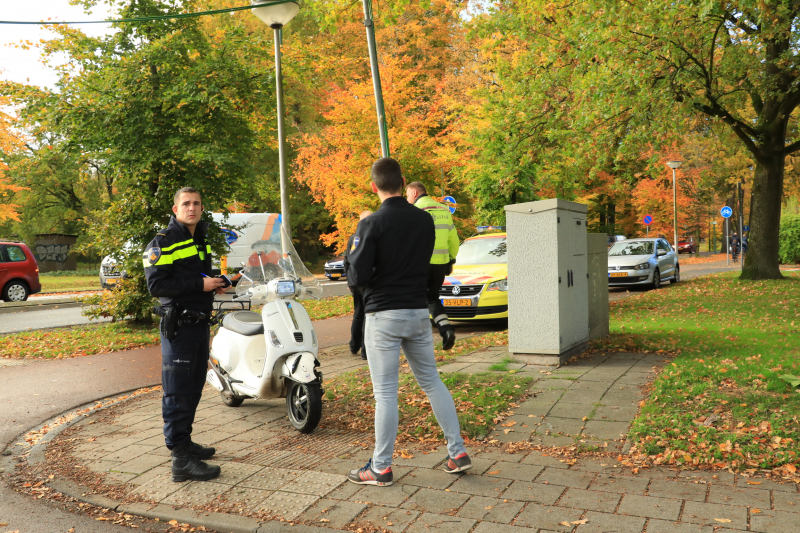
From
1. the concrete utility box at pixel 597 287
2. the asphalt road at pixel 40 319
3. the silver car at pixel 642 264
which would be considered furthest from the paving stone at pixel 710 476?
the silver car at pixel 642 264

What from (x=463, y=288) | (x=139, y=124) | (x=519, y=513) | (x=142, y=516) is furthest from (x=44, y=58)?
(x=519, y=513)

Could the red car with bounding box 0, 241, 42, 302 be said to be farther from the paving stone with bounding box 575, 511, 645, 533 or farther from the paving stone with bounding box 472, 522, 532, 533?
the paving stone with bounding box 575, 511, 645, 533

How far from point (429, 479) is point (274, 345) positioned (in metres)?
1.88

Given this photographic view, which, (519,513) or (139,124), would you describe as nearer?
(519,513)

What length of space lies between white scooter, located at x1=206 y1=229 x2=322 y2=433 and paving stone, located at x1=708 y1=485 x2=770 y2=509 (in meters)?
2.81

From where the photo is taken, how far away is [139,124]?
446 inches

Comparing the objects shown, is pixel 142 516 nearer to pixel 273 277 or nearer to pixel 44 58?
pixel 273 277

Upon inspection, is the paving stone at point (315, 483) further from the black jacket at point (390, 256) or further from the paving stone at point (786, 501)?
the paving stone at point (786, 501)

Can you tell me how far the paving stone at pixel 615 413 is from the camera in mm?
5238

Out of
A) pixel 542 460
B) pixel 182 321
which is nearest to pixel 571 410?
pixel 542 460

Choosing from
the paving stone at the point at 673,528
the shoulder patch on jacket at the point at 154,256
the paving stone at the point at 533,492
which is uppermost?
the shoulder patch on jacket at the point at 154,256

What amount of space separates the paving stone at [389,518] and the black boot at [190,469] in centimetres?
124

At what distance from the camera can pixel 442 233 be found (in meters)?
7.21

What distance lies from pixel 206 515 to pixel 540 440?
2.44 m
